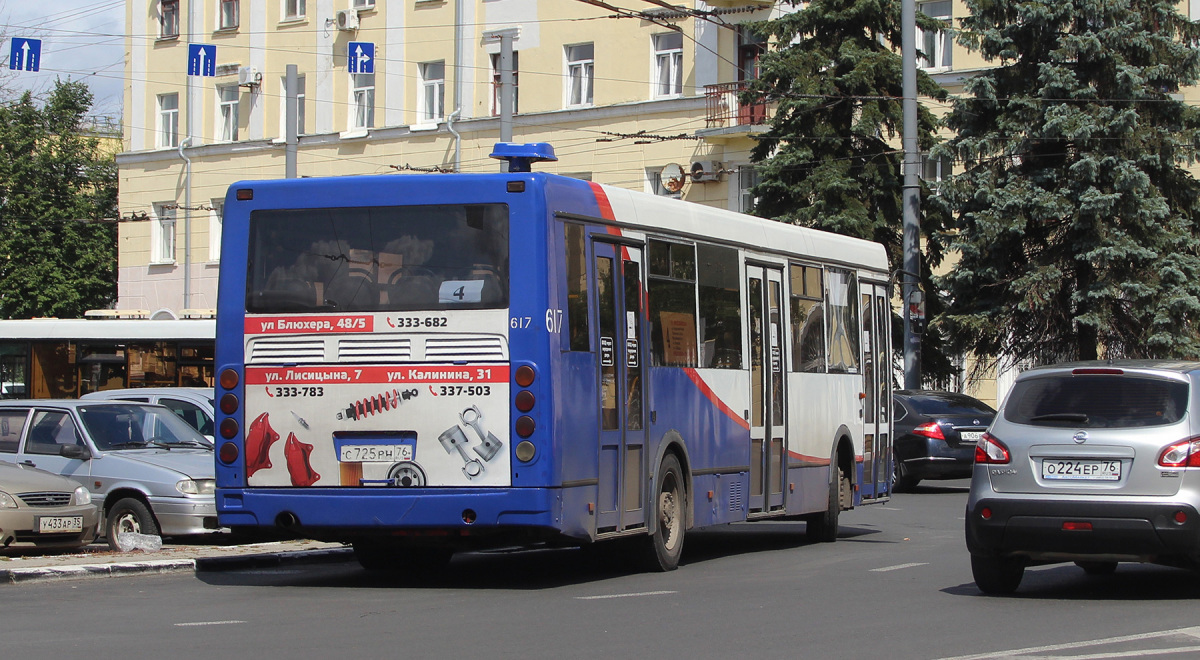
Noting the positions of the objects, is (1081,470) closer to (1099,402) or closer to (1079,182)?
(1099,402)

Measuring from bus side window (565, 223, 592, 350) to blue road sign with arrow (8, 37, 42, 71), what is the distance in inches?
1052

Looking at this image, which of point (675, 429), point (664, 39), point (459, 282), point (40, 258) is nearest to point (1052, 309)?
point (664, 39)

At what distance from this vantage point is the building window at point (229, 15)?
50.6 metres

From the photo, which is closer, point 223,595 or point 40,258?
point 223,595

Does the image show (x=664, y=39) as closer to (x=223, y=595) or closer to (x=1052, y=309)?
(x=1052, y=309)

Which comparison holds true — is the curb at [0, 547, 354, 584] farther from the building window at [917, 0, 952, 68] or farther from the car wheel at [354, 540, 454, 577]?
the building window at [917, 0, 952, 68]

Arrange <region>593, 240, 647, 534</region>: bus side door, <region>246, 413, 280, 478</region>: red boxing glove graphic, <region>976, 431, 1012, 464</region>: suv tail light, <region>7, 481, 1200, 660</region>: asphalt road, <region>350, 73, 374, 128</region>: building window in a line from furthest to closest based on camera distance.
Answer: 1. <region>350, 73, 374, 128</region>: building window
2. <region>593, 240, 647, 534</region>: bus side door
3. <region>246, 413, 280, 478</region>: red boxing glove graphic
4. <region>976, 431, 1012, 464</region>: suv tail light
5. <region>7, 481, 1200, 660</region>: asphalt road

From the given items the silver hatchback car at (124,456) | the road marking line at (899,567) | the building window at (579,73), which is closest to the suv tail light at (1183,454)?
the road marking line at (899,567)

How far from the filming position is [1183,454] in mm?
10656

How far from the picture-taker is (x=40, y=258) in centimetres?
5972

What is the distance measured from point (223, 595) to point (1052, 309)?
22445mm

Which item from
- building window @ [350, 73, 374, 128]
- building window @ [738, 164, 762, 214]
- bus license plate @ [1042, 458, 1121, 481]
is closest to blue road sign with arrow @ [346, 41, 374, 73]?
building window @ [350, 73, 374, 128]

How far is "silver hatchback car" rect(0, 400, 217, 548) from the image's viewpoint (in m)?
15.8

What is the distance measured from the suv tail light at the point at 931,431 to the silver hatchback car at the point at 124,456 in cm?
1190
